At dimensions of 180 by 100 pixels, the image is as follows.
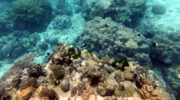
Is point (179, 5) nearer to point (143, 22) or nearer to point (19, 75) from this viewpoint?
point (143, 22)

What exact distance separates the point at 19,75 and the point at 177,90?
32.5 ft

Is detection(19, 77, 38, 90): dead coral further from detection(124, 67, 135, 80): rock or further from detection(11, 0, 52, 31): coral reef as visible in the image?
detection(11, 0, 52, 31): coral reef

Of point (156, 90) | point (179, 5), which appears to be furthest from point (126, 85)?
point (179, 5)

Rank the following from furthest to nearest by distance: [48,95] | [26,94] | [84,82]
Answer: [84,82]
[26,94]
[48,95]

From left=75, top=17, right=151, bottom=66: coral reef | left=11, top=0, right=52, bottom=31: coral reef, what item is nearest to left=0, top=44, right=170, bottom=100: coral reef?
left=75, top=17, right=151, bottom=66: coral reef

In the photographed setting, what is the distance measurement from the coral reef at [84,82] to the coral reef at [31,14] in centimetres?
1182

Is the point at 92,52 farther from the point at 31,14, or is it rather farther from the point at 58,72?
the point at 31,14

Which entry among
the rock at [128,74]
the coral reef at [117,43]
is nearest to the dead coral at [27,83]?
the rock at [128,74]

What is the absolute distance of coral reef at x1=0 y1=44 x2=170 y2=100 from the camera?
137 inches

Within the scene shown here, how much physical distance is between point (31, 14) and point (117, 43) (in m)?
11.6

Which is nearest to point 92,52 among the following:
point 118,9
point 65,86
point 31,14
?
point 65,86

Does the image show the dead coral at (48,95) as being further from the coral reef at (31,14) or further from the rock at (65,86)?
the coral reef at (31,14)

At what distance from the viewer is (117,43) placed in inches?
335

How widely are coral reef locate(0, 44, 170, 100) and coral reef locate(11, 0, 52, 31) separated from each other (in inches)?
465
